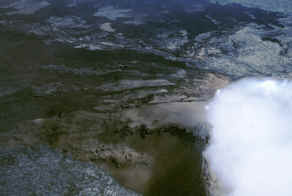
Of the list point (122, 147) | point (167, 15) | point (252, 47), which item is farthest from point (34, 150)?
point (167, 15)

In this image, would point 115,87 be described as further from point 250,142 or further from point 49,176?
point 250,142

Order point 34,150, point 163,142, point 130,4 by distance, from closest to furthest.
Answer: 1. point 34,150
2. point 163,142
3. point 130,4

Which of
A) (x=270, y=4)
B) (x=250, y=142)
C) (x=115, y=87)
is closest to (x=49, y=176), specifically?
→ (x=115, y=87)

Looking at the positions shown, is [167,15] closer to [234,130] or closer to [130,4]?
[130,4]

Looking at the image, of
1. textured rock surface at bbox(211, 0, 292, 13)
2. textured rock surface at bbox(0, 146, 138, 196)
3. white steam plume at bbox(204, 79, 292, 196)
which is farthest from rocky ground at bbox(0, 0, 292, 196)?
textured rock surface at bbox(211, 0, 292, 13)

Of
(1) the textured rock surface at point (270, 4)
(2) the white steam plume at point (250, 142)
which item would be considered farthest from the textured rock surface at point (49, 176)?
(1) the textured rock surface at point (270, 4)

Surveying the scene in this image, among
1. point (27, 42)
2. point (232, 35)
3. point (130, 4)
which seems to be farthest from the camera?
point (130, 4)
